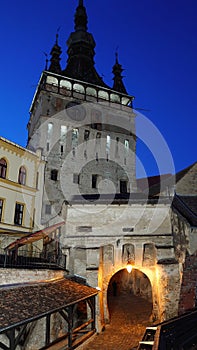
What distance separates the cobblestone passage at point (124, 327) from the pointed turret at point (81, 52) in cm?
2805

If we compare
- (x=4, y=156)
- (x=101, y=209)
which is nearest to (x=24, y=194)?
(x=4, y=156)

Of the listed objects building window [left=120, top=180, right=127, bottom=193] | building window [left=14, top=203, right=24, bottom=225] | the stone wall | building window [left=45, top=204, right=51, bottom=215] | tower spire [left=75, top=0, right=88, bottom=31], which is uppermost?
tower spire [left=75, top=0, right=88, bottom=31]

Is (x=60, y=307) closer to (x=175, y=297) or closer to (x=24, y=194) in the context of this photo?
(x=175, y=297)

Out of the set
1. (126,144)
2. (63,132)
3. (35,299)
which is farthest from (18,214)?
(126,144)

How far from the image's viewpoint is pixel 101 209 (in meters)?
16.4

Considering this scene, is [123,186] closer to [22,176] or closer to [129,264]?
[22,176]

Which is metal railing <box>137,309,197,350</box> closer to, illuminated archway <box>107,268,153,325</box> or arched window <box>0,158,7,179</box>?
illuminated archway <box>107,268,153,325</box>

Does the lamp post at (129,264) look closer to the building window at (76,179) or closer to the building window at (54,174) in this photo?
the building window at (54,174)

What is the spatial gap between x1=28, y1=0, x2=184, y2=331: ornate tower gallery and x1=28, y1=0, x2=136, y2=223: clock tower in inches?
4.5

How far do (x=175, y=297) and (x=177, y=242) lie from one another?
309 cm

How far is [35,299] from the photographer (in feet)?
31.8

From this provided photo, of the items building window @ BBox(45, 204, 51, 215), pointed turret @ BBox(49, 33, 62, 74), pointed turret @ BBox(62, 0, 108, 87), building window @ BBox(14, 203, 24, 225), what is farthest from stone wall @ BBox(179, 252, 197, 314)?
pointed turret @ BBox(49, 33, 62, 74)

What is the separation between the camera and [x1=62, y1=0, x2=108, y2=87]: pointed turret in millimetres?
38812

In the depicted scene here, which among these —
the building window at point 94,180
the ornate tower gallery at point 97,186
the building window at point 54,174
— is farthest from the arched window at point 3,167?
the building window at point 94,180
